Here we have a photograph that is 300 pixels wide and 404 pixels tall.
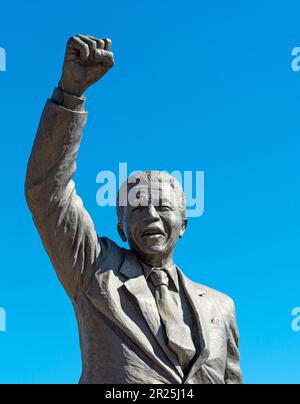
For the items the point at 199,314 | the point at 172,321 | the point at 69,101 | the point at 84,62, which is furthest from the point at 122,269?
the point at 84,62

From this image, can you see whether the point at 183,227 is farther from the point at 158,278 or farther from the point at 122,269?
the point at 122,269

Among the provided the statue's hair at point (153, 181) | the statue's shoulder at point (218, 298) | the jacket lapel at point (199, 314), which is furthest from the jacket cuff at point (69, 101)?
the statue's shoulder at point (218, 298)

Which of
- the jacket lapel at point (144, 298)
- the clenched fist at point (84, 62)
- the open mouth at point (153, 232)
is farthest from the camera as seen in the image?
the open mouth at point (153, 232)

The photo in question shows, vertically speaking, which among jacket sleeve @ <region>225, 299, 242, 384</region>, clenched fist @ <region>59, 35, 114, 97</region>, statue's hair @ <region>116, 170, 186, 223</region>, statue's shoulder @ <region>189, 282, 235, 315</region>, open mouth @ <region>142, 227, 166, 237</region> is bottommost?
jacket sleeve @ <region>225, 299, 242, 384</region>

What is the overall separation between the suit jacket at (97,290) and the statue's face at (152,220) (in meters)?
0.18

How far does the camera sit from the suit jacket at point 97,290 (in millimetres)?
6410

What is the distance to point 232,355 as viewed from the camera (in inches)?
281

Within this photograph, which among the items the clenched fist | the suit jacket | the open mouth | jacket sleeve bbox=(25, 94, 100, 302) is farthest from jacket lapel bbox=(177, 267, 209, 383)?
the clenched fist

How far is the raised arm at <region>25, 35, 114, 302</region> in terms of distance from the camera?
6.40 meters

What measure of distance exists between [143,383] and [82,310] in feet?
2.35

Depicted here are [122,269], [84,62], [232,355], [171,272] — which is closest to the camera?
[84,62]

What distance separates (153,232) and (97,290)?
2.07 feet

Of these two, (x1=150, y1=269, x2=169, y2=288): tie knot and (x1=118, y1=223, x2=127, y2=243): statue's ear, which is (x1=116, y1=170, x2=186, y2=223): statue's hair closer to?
(x1=118, y1=223, x2=127, y2=243): statue's ear

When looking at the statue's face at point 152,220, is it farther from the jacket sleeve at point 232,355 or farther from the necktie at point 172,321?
the jacket sleeve at point 232,355
